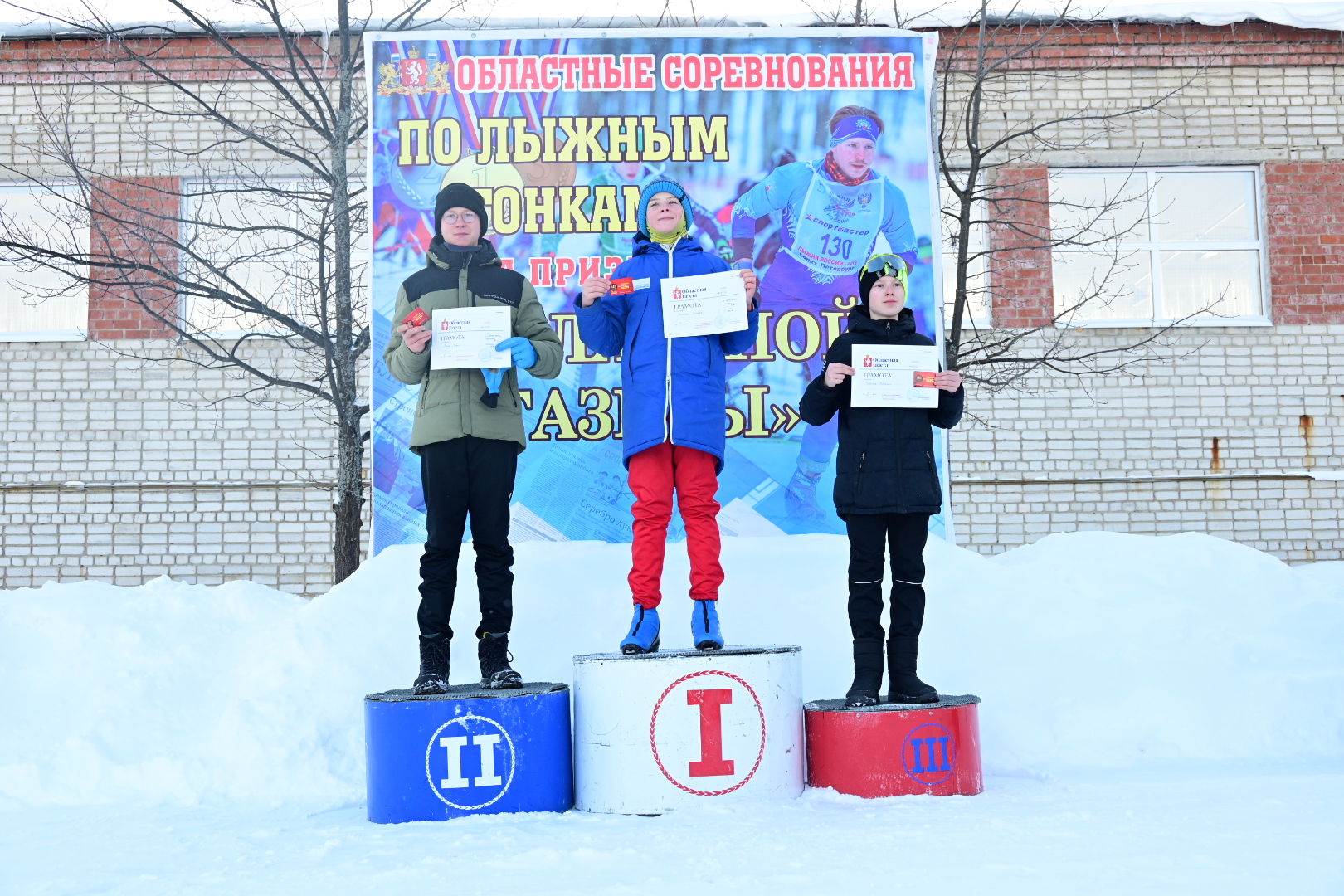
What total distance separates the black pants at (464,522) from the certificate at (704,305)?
2.64 feet

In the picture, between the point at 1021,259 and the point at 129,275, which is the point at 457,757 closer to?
the point at 129,275

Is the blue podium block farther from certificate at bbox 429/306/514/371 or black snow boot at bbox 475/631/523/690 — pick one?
certificate at bbox 429/306/514/371

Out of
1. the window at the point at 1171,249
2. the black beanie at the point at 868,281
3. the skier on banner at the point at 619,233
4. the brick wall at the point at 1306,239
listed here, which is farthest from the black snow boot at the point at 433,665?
the brick wall at the point at 1306,239

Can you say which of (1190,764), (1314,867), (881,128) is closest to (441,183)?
(881,128)

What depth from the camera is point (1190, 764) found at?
3941 millimetres

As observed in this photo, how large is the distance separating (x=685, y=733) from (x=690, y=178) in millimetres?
3392

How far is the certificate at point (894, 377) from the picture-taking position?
3.81m

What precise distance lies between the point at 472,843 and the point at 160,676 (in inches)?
88.1

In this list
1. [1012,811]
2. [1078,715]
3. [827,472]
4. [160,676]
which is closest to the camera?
[1012,811]

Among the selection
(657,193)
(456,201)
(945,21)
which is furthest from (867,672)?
(945,21)

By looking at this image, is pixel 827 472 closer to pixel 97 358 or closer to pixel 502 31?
pixel 502 31

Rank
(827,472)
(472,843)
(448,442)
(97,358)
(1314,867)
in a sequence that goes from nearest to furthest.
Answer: (1314,867), (472,843), (448,442), (827,472), (97,358)

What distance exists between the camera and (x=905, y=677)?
3719 mm

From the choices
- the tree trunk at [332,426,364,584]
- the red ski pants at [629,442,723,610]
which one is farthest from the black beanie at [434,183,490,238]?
the tree trunk at [332,426,364,584]
